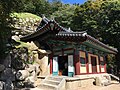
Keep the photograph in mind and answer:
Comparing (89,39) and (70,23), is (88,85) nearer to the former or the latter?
(89,39)

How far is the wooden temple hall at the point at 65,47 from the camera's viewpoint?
14461 millimetres

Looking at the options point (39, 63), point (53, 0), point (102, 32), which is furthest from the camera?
point (53, 0)

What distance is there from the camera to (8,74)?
1315 cm

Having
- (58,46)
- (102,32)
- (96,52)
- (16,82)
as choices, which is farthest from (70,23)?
(16,82)

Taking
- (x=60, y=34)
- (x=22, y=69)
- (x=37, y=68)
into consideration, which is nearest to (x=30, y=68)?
(x=22, y=69)

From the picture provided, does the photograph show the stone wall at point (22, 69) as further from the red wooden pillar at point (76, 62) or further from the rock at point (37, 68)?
the red wooden pillar at point (76, 62)

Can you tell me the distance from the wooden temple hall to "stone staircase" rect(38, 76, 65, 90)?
166 centimetres

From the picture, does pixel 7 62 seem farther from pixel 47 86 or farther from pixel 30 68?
pixel 47 86

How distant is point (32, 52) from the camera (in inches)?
627

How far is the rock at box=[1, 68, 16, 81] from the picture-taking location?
42.0ft

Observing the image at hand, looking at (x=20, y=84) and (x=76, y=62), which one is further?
(x=76, y=62)

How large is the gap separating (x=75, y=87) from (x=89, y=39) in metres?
4.14

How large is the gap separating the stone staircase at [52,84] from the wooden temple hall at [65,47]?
5.43ft

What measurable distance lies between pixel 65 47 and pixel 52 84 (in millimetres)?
3958
